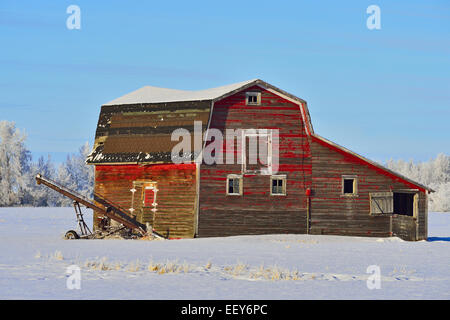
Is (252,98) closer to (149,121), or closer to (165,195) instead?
(149,121)

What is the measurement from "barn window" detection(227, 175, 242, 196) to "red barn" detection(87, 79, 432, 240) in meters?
0.05

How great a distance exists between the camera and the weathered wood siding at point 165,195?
2966 cm

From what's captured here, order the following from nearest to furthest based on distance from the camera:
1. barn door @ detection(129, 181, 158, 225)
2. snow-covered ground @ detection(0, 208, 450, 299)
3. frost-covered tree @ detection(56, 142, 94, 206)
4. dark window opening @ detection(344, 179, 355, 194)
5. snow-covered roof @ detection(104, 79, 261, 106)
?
snow-covered ground @ detection(0, 208, 450, 299) → barn door @ detection(129, 181, 158, 225) → dark window opening @ detection(344, 179, 355, 194) → snow-covered roof @ detection(104, 79, 261, 106) → frost-covered tree @ detection(56, 142, 94, 206)

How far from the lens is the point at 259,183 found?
29.9m

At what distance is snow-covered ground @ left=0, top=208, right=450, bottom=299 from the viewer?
1309cm

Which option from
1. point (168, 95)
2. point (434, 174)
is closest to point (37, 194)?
point (168, 95)

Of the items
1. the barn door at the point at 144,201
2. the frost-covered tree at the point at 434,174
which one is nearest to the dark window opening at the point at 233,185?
the barn door at the point at 144,201

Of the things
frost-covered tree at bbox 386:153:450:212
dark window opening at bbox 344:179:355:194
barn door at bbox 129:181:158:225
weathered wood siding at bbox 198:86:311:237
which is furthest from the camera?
frost-covered tree at bbox 386:153:450:212

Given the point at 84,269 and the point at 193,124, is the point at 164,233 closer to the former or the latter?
the point at 193,124

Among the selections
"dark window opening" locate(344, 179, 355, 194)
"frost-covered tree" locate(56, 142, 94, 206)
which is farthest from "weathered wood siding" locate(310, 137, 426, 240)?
"frost-covered tree" locate(56, 142, 94, 206)

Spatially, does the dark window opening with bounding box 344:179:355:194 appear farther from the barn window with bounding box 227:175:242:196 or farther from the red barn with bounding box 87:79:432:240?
the barn window with bounding box 227:175:242:196

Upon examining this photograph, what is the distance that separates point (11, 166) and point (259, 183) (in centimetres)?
5492

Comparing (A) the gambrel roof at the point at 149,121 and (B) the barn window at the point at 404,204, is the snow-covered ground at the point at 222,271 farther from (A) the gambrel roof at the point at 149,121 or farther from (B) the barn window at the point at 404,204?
(B) the barn window at the point at 404,204

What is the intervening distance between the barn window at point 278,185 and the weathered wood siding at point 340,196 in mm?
1471
